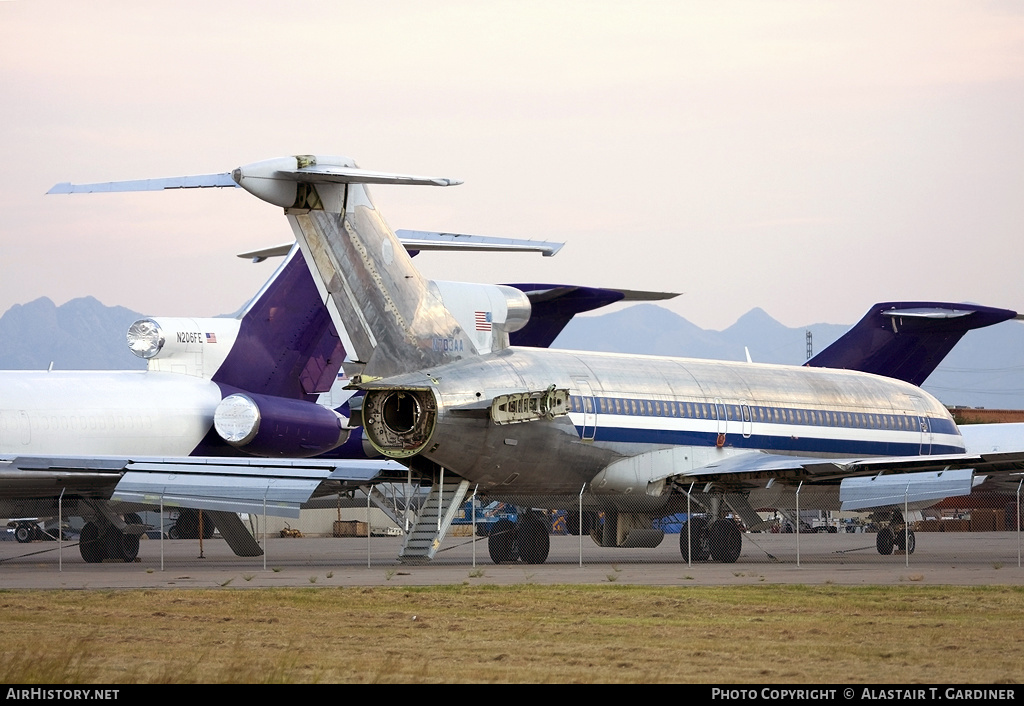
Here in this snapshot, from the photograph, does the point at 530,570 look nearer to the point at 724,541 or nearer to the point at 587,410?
the point at 587,410

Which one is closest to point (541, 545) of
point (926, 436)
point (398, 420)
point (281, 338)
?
point (398, 420)

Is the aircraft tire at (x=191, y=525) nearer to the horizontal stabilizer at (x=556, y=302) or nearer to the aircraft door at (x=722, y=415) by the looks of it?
the horizontal stabilizer at (x=556, y=302)

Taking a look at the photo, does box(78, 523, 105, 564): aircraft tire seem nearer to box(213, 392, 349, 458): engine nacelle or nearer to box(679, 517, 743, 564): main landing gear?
box(213, 392, 349, 458): engine nacelle

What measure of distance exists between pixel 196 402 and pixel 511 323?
978cm

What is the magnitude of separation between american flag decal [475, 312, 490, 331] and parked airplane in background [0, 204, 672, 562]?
28 cm

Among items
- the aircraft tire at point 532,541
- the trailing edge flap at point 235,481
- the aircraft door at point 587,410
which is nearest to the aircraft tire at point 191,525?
the trailing edge flap at point 235,481

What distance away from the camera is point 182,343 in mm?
38000

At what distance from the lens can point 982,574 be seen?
25609 millimetres

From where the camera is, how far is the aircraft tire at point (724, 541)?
3142 cm

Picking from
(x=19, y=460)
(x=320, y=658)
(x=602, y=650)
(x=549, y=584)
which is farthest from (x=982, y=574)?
(x=19, y=460)

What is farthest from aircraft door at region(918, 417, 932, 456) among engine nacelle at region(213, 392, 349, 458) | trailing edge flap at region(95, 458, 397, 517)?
trailing edge flap at region(95, 458, 397, 517)

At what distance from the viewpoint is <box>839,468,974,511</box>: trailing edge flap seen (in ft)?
89.7

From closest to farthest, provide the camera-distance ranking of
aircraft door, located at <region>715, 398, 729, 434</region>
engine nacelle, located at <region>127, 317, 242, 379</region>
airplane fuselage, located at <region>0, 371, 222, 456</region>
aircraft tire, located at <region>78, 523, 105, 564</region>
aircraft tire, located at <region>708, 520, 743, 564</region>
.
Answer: aircraft tire, located at <region>708, 520, 743, 564</region>
aircraft door, located at <region>715, 398, 729, 434</region>
airplane fuselage, located at <region>0, 371, 222, 456</region>
aircraft tire, located at <region>78, 523, 105, 564</region>
engine nacelle, located at <region>127, 317, 242, 379</region>

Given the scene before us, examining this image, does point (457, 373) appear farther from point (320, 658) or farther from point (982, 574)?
point (320, 658)
